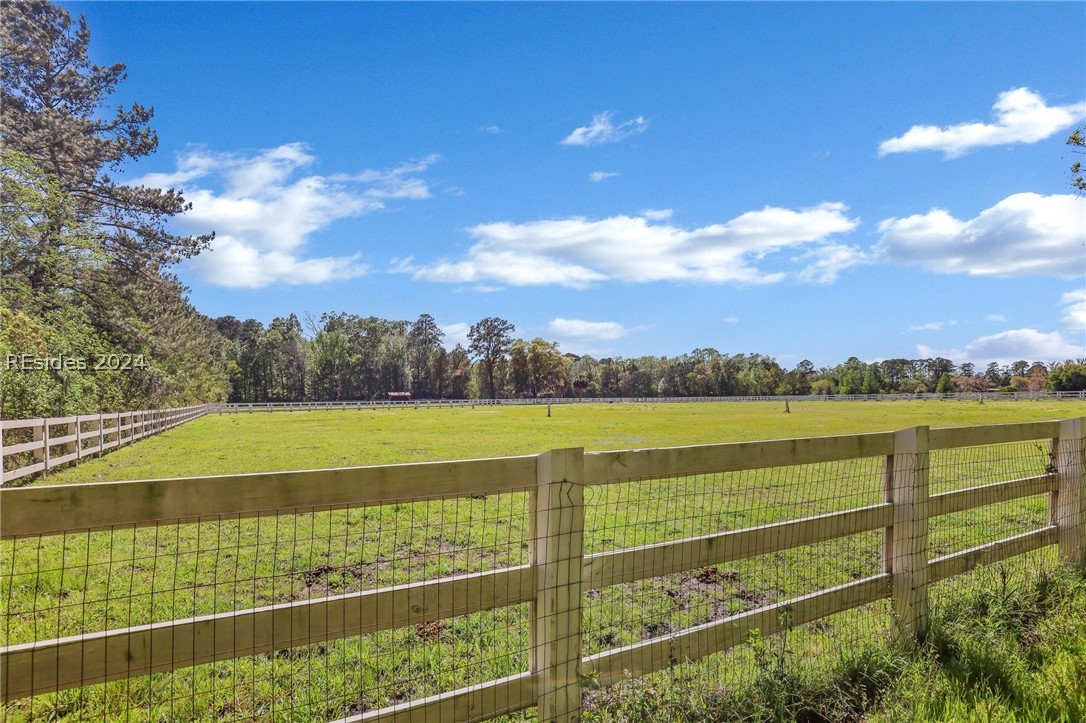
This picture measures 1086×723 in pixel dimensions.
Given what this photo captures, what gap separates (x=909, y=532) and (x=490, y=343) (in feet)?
357

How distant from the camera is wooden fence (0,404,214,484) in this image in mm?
11852

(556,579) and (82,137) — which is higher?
(82,137)

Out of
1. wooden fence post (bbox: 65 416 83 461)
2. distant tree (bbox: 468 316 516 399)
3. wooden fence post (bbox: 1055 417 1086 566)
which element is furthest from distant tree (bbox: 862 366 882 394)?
wooden fence post (bbox: 65 416 83 461)

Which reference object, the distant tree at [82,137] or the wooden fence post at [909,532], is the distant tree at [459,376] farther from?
the wooden fence post at [909,532]

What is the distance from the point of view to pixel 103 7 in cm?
2252

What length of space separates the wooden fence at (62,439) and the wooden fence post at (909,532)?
13.1 m

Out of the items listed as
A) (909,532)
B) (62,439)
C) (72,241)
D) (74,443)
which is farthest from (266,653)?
(72,241)

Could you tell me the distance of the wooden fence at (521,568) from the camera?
2037 millimetres

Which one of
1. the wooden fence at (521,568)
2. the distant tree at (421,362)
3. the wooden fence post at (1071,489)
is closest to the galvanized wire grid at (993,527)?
the wooden fence post at (1071,489)

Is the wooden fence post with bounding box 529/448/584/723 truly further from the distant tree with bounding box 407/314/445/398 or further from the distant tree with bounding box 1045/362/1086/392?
the distant tree with bounding box 407/314/445/398

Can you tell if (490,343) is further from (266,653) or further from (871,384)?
(266,653)

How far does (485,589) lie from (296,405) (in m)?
78.1

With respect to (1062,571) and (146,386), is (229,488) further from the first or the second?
(146,386)

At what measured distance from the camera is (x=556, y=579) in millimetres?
2807
